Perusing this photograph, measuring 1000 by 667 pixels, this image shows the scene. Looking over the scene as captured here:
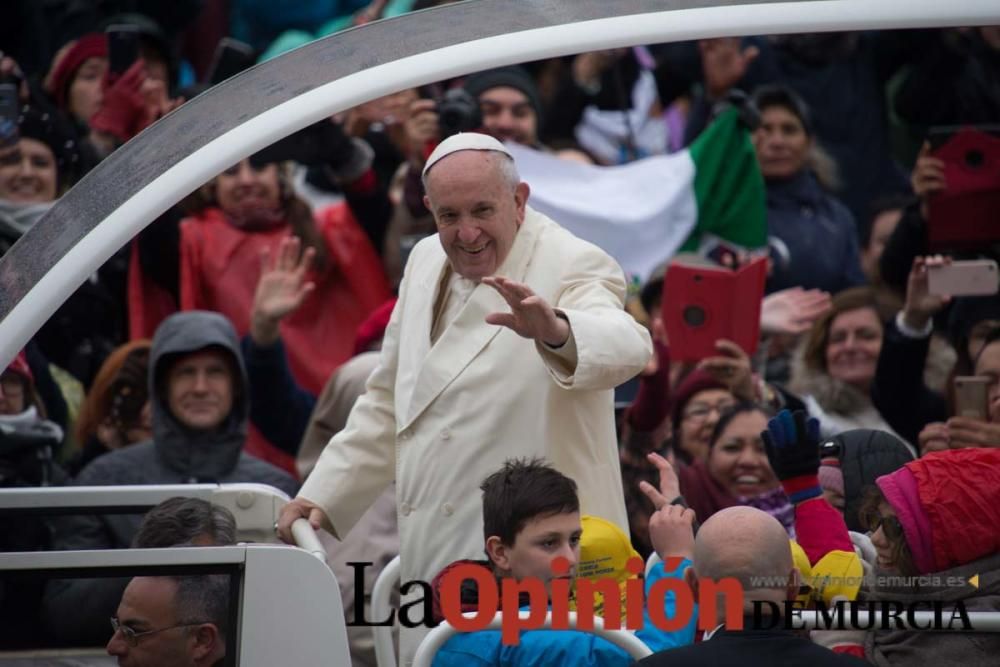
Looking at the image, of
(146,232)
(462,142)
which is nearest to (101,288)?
(146,232)

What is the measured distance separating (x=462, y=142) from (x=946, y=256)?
8.83 ft

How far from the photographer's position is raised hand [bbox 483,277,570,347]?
389cm

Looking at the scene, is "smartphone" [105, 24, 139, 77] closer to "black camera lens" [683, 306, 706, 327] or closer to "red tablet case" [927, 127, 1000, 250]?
"black camera lens" [683, 306, 706, 327]

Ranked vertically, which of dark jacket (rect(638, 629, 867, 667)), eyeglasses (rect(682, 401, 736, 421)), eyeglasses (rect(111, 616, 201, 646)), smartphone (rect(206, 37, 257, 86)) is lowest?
dark jacket (rect(638, 629, 867, 667))

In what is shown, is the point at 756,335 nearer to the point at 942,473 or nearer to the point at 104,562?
the point at 942,473

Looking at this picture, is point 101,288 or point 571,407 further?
point 101,288

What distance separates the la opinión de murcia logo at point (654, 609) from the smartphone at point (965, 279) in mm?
2338

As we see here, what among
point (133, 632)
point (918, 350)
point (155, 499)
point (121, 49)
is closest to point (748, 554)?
point (133, 632)

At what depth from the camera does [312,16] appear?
8.91m

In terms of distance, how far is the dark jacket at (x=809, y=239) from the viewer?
7.47 metres

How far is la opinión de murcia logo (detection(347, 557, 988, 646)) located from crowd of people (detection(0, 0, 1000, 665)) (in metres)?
0.03

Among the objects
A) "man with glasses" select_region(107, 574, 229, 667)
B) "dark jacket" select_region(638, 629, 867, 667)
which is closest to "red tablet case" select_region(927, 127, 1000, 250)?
"dark jacket" select_region(638, 629, 867, 667)

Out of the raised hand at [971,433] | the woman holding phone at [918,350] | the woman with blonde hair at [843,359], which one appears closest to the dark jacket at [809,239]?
the woman with blonde hair at [843,359]

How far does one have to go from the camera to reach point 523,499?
12.9 ft
